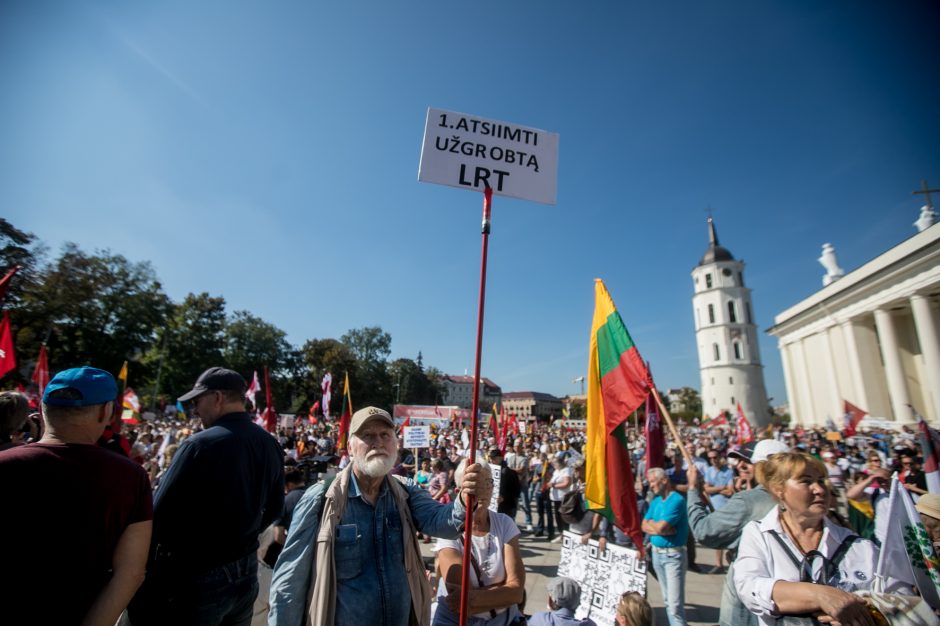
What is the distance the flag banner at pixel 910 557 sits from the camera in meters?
2.01

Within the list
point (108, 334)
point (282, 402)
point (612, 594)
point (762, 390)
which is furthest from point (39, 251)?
point (762, 390)

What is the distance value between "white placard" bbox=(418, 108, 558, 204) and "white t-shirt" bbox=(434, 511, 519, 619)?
2467 mm

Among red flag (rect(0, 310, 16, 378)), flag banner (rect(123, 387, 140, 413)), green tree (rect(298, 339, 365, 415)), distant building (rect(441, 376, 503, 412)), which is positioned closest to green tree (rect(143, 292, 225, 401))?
green tree (rect(298, 339, 365, 415))

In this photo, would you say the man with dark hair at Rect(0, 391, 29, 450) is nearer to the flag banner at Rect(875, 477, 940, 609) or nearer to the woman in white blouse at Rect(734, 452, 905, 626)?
the woman in white blouse at Rect(734, 452, 905, 626)

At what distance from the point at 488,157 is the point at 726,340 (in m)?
74.1

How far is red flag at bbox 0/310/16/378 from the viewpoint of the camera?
723 cm

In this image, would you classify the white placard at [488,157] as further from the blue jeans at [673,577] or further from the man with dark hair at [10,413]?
the blue jeans at [673,577]

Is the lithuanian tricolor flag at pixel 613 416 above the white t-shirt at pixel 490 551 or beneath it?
above

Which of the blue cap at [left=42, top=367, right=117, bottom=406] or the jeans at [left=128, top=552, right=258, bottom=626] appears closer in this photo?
the blue cap at [left=42, top=367, right=117, bottom=406]

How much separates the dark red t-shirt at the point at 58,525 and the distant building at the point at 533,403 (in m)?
121

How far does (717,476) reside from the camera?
29.4 feet

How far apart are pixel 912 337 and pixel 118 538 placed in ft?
149

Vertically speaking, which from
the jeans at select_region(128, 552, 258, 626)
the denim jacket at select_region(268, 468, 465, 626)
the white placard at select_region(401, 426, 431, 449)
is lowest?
the jeans at select_region(128, 552, 258, 626)

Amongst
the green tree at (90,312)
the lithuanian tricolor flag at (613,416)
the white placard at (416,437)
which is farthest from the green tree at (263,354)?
the lithuanian tricolor flag at (613,416)
